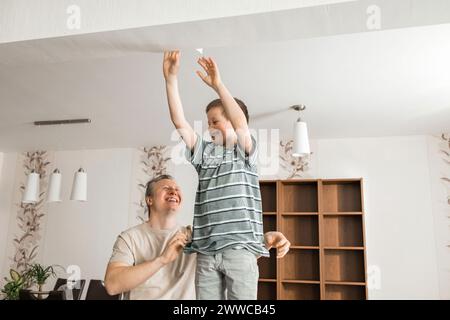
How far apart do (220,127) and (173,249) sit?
33cm

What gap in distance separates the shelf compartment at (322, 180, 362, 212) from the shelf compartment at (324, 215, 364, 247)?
0.07 m

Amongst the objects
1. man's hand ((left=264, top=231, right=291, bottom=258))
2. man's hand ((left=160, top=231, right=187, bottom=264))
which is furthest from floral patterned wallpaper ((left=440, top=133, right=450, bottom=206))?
man's hand ((left=160, top=231, right=187, bottom=264))

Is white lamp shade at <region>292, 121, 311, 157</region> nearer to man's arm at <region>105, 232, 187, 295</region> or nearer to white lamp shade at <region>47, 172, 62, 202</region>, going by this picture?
man's arm at <region>105, 232, 187, 295</region>

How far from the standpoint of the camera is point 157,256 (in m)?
1.06

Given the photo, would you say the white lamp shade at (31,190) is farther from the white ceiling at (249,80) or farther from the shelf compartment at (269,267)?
the shelf compartment at (269,267)

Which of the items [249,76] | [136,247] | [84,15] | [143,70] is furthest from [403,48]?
[136,247]

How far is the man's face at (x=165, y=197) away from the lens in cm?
113

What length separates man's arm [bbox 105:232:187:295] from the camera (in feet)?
3.12

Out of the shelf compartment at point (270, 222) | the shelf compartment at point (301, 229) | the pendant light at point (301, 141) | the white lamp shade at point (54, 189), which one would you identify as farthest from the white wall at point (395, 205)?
the white lamp shade at point (54, 189)

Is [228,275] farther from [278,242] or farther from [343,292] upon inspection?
[343,292]

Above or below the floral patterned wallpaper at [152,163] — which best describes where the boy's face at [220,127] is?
below

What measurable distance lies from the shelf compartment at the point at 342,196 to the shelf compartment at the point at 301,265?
0.40 metres

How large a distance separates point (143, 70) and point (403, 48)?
1.35 m

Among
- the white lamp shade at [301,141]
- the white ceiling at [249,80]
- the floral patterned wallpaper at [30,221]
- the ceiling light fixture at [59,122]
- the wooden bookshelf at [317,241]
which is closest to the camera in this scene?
the white ceiling at [249,80]
